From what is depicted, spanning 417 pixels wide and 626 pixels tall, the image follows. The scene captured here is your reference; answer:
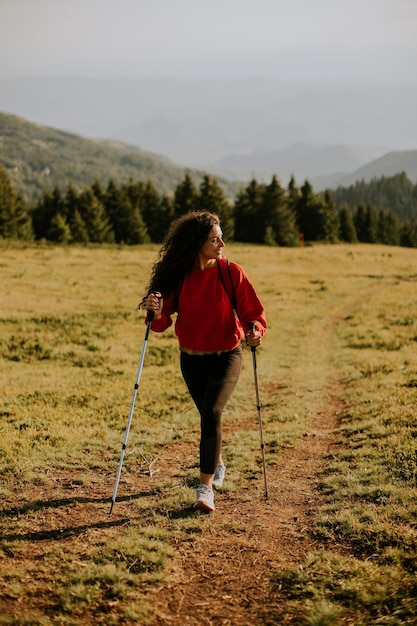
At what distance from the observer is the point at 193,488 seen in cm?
791

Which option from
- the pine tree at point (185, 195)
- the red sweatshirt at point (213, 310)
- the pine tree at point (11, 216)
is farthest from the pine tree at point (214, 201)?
the red sweatshirt at point (213, 310)

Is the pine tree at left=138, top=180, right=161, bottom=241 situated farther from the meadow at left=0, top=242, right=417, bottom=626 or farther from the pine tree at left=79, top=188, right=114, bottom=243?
the meadow at left=0, top=242, right=417, bottom=626

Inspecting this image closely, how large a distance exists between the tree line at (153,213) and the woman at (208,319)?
6521 cm

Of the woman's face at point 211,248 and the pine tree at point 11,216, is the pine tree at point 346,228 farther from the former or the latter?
the woman's face at point 211,248

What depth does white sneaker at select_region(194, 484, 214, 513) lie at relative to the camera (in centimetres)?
695

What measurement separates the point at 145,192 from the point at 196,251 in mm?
80213

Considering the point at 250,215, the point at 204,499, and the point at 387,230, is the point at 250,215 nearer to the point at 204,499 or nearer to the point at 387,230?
the point at 387,230

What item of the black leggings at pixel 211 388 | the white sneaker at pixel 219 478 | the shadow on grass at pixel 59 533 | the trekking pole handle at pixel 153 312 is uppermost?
the trekking pole handle at pixel 153 312

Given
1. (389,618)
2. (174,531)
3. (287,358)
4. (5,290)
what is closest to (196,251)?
(174,531)

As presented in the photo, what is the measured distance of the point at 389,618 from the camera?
4.59 metres

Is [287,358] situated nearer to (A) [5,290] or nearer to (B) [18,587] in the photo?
(B) [18,587]

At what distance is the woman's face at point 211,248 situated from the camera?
23.1 ft

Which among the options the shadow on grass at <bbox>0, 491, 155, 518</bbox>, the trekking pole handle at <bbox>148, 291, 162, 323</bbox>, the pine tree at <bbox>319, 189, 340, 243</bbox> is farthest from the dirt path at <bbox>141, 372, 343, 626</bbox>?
the pine tree at <bbox>319, 189, 340, 243</bbox>

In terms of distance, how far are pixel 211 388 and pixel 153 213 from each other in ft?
259
